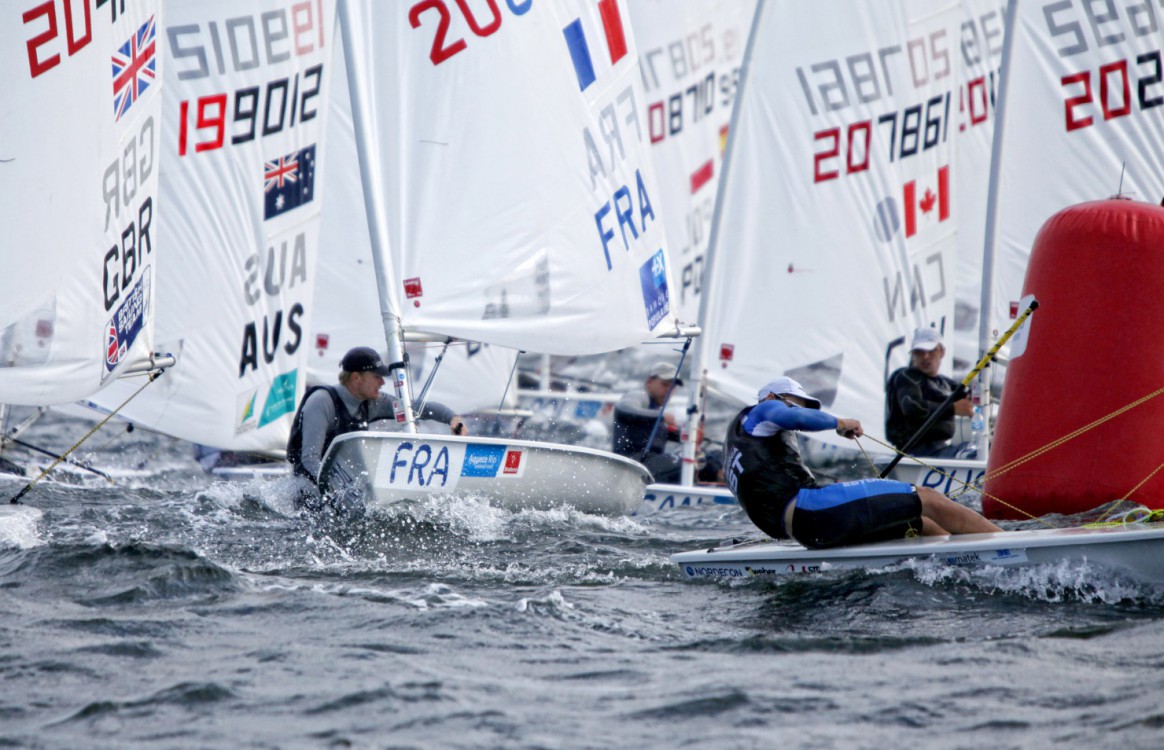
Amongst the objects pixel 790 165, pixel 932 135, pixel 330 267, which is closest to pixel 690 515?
pixel 790 165

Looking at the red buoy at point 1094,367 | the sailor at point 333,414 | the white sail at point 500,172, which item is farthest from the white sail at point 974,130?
the sailor at point 333,414

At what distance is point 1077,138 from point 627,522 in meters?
5.48

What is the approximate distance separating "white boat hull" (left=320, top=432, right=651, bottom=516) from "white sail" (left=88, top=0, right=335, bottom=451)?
11.2 ft

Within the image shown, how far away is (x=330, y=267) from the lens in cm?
1310

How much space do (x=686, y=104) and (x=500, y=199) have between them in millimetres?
8862

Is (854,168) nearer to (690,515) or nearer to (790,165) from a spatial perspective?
(790,165)

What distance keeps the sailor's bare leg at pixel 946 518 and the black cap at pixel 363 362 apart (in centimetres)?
285

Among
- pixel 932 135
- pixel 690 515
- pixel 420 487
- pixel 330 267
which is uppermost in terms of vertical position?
pixel 932 135

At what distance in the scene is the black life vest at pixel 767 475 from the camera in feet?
20.4

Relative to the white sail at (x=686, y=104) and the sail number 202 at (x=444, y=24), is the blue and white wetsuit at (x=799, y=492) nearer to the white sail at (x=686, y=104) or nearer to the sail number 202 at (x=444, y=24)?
the sail number 202 at (x=444, y=24)

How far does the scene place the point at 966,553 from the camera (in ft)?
18.9

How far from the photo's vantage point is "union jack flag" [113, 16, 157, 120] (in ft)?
24.2

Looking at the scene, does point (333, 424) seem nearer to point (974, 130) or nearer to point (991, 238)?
point (991, 238)

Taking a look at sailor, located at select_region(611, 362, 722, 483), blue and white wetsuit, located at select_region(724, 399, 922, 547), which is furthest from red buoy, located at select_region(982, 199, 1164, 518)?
sailor, located at select_region(611, 362, 722, 483)
